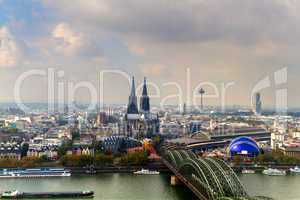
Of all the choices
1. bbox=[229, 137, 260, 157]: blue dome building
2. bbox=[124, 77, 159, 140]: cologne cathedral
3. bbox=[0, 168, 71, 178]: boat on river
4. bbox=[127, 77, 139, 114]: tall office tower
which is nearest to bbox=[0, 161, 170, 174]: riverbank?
bbox=[0, 168, 71, 178]: boat on river

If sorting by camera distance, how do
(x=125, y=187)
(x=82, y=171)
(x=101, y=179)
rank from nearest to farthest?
(x=125, y=187) → (x=101, y=179) → (x=82, y=171)

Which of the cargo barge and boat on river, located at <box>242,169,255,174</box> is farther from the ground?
the cargo barge

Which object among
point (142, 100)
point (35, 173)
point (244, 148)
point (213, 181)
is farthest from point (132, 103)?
point (213, 181)

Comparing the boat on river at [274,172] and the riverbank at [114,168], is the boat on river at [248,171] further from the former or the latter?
the riverbank at [114,168]

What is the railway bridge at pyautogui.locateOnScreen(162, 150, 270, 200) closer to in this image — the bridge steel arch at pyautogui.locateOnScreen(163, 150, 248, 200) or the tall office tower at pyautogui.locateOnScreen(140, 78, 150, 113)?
the bridge steel arch at pyautogui.locateOnScreen(163, 150, 248, 200)

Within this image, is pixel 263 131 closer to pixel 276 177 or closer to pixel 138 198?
pixel 276 177

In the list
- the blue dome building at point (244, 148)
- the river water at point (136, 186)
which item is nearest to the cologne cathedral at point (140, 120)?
the blue dome building at point (244, 148)

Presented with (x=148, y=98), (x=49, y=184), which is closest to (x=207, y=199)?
(x=49, y=184)

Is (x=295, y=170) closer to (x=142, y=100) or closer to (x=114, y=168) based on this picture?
(x=114, y=168)
